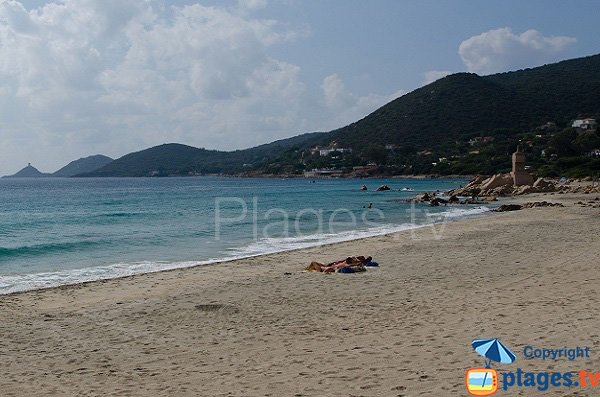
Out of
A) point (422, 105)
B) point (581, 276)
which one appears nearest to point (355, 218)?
point (581, 276)

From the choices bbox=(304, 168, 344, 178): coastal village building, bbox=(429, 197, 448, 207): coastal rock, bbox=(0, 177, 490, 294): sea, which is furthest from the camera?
bbox=(304, 168, 344, 178): coastal village building

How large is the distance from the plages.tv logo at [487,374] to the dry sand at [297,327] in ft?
0.42

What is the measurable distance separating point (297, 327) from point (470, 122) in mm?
139702

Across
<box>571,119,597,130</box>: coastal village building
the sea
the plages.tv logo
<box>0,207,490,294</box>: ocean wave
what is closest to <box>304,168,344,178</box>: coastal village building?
<box>571,119,597,130</box>: coastal village building

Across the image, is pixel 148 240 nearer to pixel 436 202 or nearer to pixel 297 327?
pixel 297 327

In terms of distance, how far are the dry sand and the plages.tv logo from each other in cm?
13

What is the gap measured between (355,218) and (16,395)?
28.1m

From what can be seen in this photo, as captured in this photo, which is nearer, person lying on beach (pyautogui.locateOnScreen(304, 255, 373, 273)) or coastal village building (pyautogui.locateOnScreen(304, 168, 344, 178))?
person lying on beach (pyautogui.locateOnScreen(304, 255, 373, 273))

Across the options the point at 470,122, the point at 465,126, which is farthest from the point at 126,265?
the point at 470,122

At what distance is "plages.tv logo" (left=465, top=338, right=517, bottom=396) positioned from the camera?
5570 millimetres

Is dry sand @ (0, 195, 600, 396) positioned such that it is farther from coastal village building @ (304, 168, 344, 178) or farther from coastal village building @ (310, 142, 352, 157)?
coastal village building @ (310, 142, 352, 157)

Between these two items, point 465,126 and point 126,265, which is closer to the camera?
point 126,265

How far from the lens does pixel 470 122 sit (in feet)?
Result: 457

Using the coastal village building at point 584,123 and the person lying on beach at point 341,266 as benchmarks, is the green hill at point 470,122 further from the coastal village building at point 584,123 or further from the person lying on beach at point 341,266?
the person lying on beach at point 341,266
